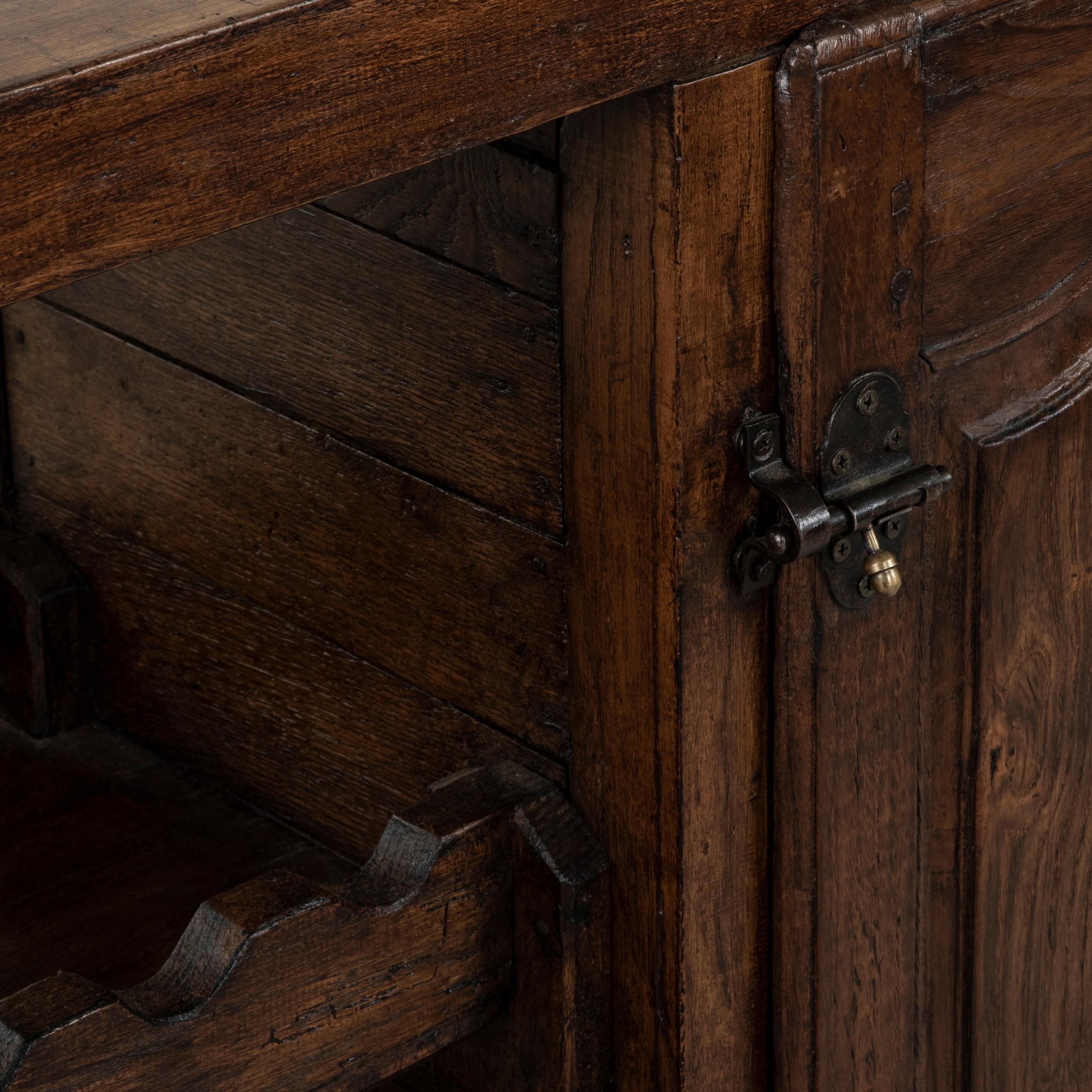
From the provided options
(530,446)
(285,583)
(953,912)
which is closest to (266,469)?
(285,583)

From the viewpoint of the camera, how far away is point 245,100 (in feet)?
2.73

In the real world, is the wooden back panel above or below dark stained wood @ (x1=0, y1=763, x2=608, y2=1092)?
above

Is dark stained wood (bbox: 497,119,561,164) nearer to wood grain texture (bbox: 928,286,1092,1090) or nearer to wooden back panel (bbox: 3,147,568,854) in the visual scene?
wooden back panel (bbox: 3,147,568,854)

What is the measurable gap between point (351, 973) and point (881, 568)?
0.43 metres

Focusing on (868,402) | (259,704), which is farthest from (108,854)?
(868,402)

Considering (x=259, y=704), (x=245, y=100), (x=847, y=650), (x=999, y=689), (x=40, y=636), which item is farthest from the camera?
(x=40, y=636)

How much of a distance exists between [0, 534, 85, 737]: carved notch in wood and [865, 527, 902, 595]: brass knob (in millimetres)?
779

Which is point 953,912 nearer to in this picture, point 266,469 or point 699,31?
point 266,469

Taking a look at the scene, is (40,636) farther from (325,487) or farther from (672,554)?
(672,554)

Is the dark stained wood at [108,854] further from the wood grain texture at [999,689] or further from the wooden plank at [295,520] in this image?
the wood grain texture at [999,689]

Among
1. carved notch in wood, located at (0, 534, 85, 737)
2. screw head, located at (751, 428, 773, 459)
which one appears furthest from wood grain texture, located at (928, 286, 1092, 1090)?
carved notch in wood, located at (0, 534, 85, 737)

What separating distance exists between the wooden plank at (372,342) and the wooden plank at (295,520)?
23 mm

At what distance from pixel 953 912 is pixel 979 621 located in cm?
24

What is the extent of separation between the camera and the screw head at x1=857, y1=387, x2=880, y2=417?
3.85 feet
